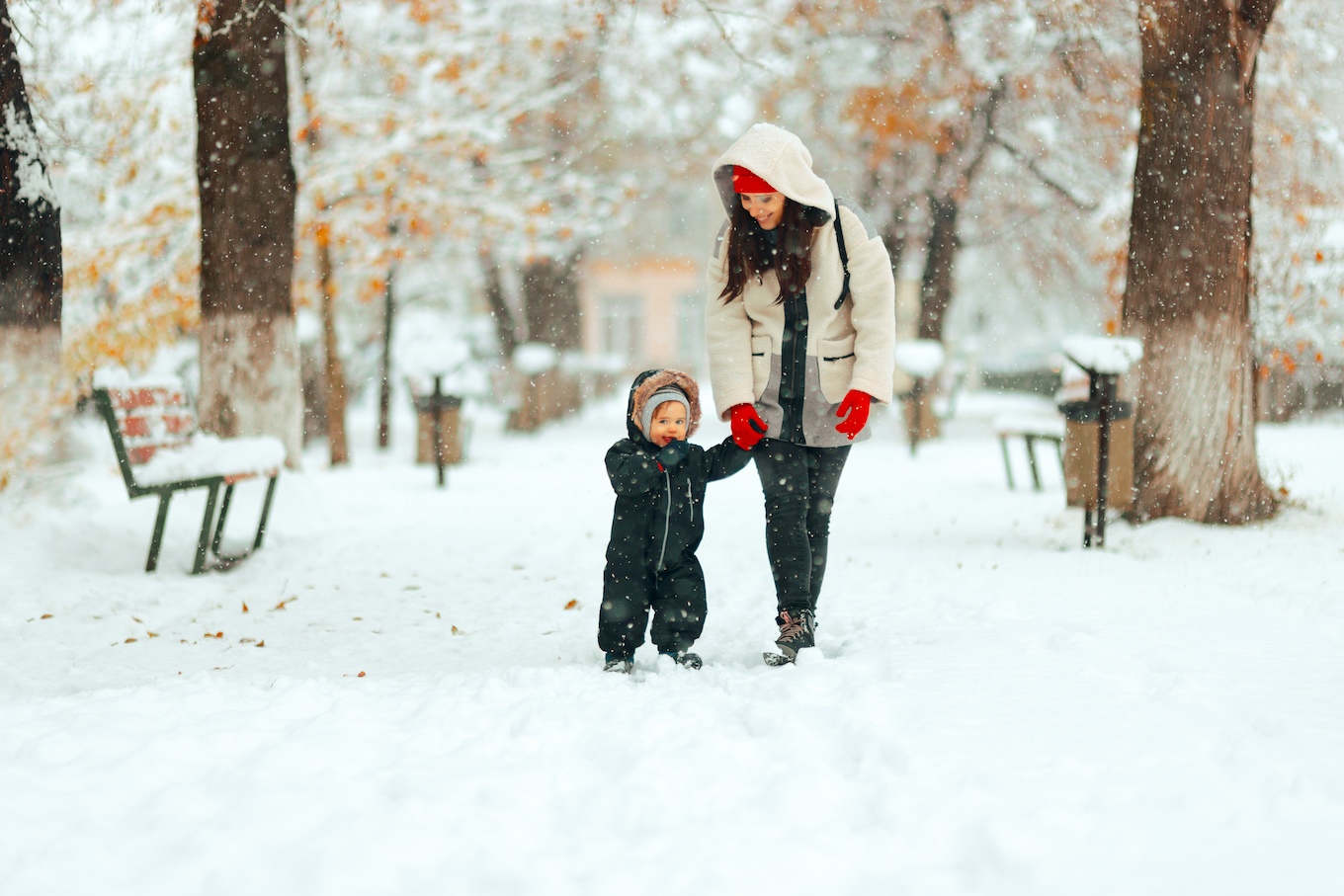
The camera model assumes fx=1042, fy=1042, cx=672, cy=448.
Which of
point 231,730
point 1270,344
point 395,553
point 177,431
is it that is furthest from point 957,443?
point 231,730

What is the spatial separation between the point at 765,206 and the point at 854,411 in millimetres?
718

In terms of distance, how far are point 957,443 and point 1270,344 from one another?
15.0 ft

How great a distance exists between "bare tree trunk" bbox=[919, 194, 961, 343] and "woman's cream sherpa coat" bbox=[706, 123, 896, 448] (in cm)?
1237

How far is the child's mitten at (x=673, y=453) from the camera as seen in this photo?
3342 millimetres

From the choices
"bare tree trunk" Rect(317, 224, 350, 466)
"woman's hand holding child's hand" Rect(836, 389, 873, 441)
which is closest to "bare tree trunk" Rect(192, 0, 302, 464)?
"woman's hand holding child's hand" Rect(836, 389, 873, 441)

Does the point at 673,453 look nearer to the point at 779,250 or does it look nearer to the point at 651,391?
the point at 651,391

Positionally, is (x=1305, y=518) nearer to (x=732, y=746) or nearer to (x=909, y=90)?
(x=732, y=746)

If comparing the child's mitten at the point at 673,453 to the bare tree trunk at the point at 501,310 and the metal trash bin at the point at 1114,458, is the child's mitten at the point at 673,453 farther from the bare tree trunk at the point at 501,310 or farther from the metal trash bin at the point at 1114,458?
the bare tree trunk at the point at 501,310

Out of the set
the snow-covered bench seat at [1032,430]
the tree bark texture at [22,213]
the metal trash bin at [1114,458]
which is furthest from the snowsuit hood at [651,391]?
the snow-covered bench seat at [1032,430]

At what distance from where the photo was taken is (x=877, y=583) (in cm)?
510

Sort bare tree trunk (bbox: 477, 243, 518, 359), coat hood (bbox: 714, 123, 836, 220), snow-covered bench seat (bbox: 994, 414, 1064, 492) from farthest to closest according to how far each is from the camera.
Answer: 1. bare tree trunk (bbox: 477, 243, 518, 359)
2. snow-covered bench seat (bbox: 994, 414, 1064, 492)
3. coat hood (bbox: 714, 123, 836, 220)

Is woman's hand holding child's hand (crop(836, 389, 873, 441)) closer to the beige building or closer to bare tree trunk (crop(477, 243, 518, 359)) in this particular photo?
bare tree trunk (crop(477, 243, 518, 359))

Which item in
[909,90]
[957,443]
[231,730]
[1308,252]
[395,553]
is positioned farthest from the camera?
[957,443]

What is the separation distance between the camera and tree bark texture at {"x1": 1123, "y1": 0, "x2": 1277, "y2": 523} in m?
5.90
